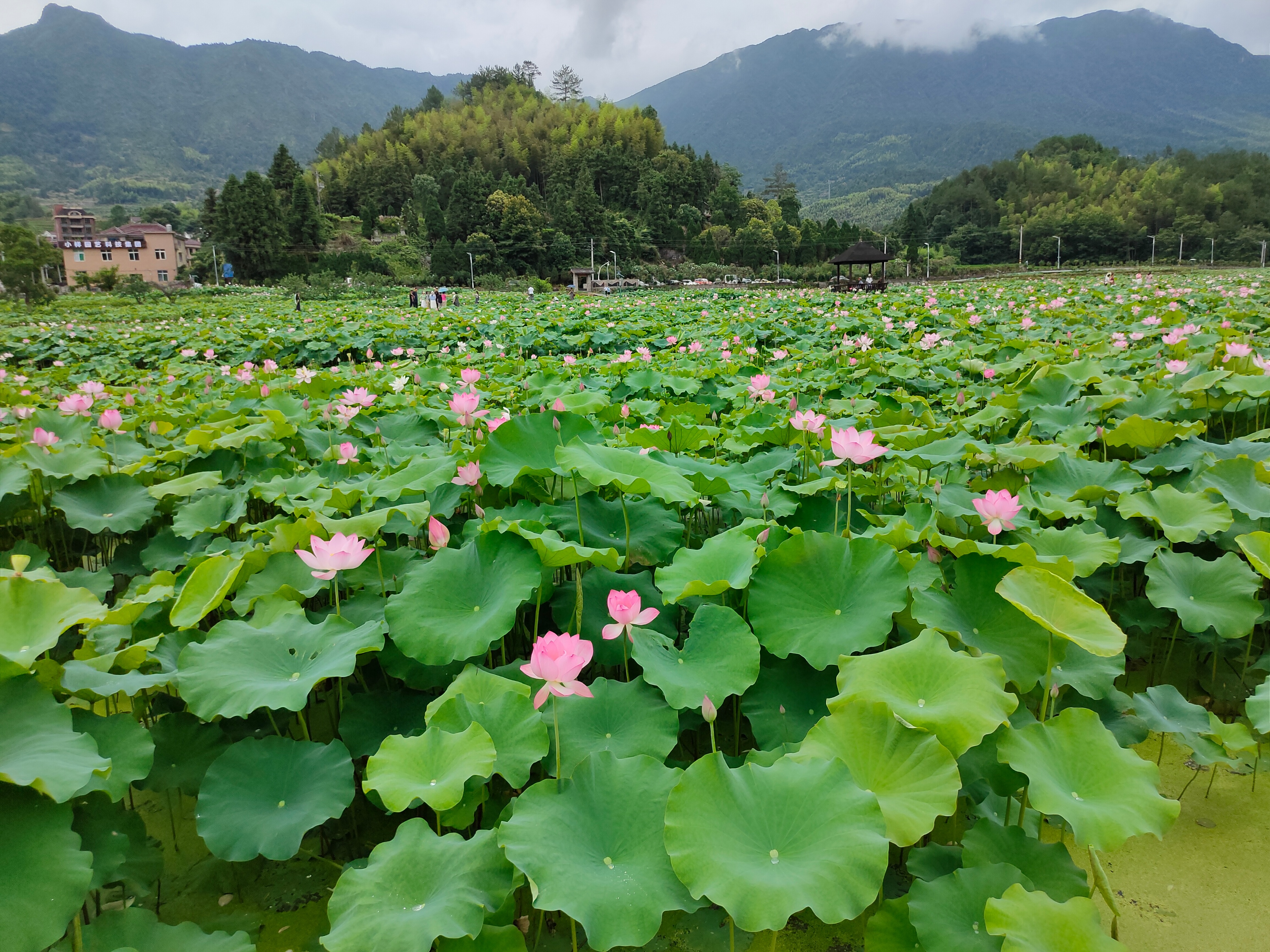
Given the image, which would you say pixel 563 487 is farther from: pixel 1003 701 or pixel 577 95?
pixel 577 95

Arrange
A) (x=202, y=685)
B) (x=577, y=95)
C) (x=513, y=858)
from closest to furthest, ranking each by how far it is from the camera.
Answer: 1. (x=513, y=858)
2. (x=202, y=685)
3. (x=577, y=95)

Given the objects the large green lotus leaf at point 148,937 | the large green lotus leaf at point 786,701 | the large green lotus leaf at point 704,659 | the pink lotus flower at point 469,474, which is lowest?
the large green lotus leaf at point 148,937

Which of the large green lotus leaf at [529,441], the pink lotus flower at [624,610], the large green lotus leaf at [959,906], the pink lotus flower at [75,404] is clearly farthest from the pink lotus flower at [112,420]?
the large green lotus leaf at [959,906]

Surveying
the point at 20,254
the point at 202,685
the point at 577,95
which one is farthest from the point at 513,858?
the point at 577,95

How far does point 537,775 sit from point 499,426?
3.16 ft

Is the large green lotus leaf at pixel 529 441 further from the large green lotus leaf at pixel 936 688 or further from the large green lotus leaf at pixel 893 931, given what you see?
the large green lotus leaf at pixel 893 931

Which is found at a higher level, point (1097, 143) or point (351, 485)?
point (1097, 143)

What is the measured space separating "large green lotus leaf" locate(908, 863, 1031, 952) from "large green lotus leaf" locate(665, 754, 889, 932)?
197 millimetres

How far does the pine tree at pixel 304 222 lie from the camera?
48.0 m

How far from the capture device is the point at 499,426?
77.1 inches

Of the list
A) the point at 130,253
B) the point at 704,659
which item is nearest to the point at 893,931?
the point at 704,659

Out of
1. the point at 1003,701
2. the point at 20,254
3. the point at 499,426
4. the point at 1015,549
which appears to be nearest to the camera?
the point at 1003,701

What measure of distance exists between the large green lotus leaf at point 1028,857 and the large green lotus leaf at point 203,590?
1516 mm

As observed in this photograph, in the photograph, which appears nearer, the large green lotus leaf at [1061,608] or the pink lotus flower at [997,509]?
the large green lotus leaf at [1061,608]
